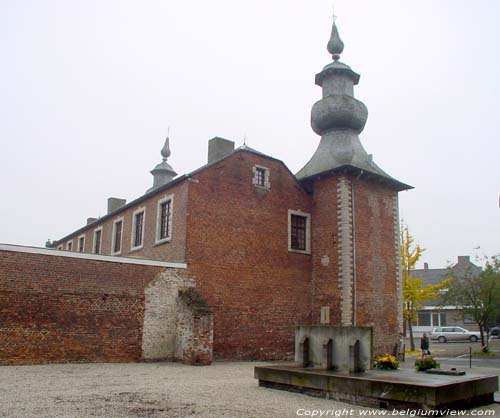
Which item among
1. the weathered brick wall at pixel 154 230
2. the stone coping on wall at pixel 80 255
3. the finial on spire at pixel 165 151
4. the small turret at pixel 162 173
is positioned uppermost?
the finial on spire at pixel 165 151

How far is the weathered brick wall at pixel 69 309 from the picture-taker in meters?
13.2

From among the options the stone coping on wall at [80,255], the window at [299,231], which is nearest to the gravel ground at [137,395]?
the stone coping on wall at [80,255]

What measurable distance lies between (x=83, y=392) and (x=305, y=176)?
46.3ft

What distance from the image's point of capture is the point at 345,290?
60.6 feet

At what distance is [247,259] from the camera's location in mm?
18516

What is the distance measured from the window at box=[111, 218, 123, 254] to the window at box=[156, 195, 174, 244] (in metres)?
4.81

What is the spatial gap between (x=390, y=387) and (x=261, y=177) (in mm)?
12646

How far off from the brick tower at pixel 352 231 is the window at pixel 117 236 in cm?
892

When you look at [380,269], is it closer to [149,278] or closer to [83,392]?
[149,278]

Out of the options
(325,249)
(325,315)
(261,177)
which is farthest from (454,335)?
(261,177)

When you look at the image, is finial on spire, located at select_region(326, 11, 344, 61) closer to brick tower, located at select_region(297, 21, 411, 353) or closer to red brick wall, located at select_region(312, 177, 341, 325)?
brick tower, located at select_region(297, 21, 411, 353)

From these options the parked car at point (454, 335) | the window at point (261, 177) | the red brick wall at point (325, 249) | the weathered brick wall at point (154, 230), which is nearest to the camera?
the weathered brick wall at point (154, 230)

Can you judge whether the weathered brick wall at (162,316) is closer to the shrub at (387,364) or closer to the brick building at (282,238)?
the brick building at (282,238)

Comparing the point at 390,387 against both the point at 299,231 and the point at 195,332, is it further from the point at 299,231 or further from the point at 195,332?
the point at 299,231
